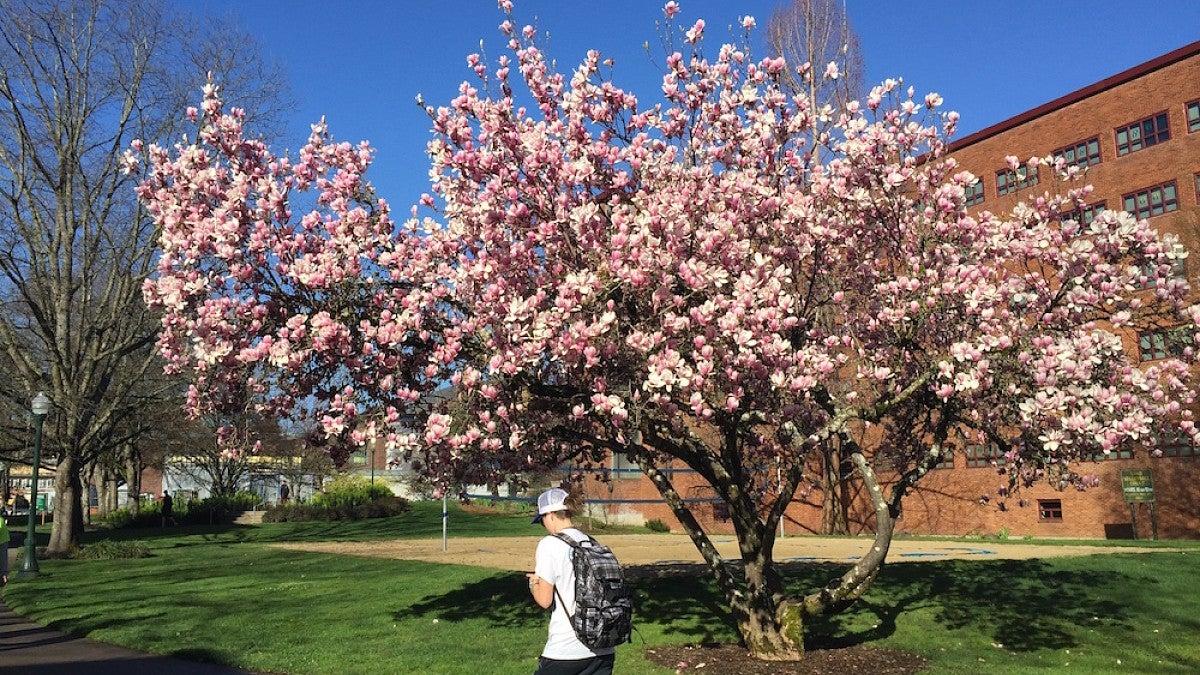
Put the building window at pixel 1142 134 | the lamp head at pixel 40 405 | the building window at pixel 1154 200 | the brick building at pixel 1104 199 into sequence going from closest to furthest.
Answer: the lamp head at pixel 40 405 < the brick building at pixel 1104 199 < the building window at pixel 1154 200 < the building window at pixel 1142 134

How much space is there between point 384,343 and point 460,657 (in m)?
3.88

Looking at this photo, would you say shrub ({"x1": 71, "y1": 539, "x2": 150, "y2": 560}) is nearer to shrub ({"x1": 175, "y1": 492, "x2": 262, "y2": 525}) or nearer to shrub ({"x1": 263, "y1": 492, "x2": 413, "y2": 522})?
shrub ({"x1": 263, "y1": 492, "x2": 413, "y2": 522})

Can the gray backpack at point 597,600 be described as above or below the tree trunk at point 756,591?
above

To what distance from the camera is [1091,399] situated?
809 cm

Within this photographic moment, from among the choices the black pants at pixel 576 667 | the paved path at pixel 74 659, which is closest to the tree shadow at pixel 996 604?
the black pants at pixel 576 667

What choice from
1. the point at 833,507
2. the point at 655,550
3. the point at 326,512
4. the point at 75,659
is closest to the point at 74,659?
the point at 75,659

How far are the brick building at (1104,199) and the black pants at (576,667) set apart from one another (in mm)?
24729

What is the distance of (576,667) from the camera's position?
5188 mm

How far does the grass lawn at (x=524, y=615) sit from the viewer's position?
34.6ft

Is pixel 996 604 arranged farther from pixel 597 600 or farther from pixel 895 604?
pixel 597 600

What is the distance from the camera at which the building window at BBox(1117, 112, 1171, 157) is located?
31.7 m

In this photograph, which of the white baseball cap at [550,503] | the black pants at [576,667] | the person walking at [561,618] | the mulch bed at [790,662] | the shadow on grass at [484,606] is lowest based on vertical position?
the mulch bed at [790,662]

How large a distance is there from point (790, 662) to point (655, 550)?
15.4m

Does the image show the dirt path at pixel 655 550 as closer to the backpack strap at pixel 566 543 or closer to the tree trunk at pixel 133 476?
the backpack strap at pixel 566 543
